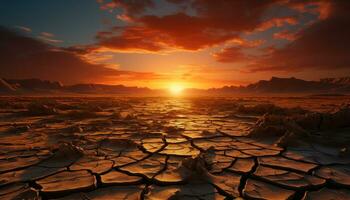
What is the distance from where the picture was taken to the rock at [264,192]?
2.13 meters

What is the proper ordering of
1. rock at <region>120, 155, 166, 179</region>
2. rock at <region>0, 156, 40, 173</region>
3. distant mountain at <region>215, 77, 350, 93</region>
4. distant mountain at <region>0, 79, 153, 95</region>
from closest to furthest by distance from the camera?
rock at <region>120, 155, 166, 179</region> < rock at <region>0, 156, 40, 173</region> < distant mountain at <region>0, 79, 153, 95</region> < distant mountain at <region>215, 77, 350, 93</region>

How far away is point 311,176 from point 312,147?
1.41m

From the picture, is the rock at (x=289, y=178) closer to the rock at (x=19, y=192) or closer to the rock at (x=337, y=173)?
the rock at (x=337, y=173)

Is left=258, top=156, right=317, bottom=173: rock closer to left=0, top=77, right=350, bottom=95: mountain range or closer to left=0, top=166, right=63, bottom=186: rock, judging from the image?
left=0, top=166, right=63, bottom=186: rock

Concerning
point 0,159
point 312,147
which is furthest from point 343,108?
point 0,159

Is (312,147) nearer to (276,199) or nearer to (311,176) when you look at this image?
(311,176)

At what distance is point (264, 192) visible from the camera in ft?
7.26

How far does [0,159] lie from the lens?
325 centimetres

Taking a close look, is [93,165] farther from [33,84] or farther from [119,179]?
[33,84]

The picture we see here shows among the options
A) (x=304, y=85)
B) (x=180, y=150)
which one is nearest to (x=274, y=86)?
(x=304, y=85)

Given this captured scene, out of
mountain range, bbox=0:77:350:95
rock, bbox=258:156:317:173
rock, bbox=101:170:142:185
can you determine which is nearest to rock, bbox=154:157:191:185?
rock, bbox=101:170:142:185

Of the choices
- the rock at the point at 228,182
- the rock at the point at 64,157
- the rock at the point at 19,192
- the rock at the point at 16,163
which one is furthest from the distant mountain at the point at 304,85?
the rock at the point at 19,192

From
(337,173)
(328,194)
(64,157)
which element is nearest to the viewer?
(328,194)

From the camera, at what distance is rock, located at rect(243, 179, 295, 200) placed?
2.13 meters
